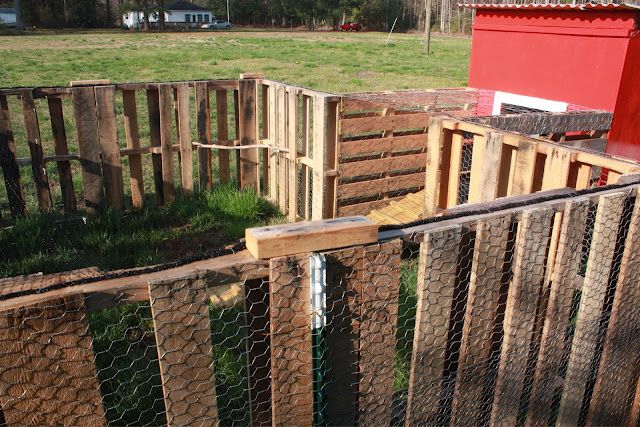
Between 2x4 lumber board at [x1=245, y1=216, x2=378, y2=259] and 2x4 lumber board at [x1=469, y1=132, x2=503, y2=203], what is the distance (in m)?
2.38

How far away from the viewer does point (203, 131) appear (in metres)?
7.75

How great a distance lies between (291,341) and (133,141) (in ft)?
19.5

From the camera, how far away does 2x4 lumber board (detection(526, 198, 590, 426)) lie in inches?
96.6

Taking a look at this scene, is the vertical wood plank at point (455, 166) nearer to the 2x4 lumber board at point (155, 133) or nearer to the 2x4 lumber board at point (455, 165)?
the 2x4 lumber board at point (455, 165)

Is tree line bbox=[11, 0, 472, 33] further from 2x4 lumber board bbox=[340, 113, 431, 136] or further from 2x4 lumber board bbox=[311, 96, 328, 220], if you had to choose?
2x4 lumber board bbox=[311, 96, 328, 220]

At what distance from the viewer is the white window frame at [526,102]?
7.47m

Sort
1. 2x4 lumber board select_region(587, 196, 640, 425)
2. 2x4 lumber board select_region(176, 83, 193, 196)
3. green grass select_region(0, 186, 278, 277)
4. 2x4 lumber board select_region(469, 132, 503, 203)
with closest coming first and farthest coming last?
2x4 lumber board select_region(587, 196, 640, 425), 2x4 lumber board select_region(469, 132, 503, 203), green grass select_region(0, 186, 278, 277), 2x4 lumber board select_region(176, 83, 193, 196)

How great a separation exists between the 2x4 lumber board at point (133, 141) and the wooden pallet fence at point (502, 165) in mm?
3955

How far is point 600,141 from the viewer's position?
5.45m

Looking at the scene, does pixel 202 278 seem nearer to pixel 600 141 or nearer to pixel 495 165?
pixel 495 165

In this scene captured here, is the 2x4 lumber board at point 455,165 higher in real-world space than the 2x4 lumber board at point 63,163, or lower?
higher

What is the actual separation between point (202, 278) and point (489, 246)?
1139 mm

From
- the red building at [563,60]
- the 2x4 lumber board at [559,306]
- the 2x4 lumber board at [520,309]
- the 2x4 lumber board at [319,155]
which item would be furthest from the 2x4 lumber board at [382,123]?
the 2x4 lumber board at [520,309]

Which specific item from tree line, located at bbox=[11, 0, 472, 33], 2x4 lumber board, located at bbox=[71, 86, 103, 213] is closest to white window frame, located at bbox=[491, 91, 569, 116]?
2x4 lumber board, located at bbox=[71, 86, 103, 213]
